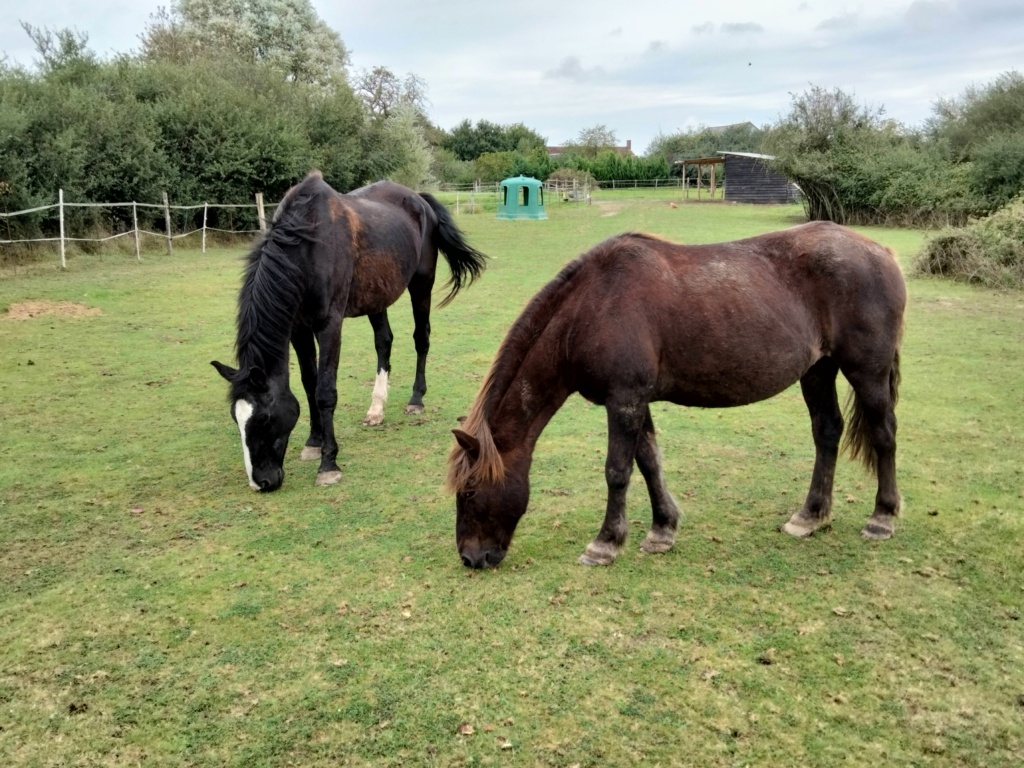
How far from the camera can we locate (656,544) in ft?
14.2

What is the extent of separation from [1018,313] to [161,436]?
12607mm

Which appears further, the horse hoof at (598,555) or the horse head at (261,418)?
the horse head at (261,418)

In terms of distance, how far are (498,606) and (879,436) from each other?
2.59m

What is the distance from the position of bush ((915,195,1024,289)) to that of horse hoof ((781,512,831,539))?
12130 mm

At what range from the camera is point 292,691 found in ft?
9.98

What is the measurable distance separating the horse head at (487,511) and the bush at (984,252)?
13767 millimetres

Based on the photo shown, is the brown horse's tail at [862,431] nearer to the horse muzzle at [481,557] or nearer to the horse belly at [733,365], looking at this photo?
the horse belly at [733,365]

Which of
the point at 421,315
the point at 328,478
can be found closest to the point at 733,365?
the point at 328,478

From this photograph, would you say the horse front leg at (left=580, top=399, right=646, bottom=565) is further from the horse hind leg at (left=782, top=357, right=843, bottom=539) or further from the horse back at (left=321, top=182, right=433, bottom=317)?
the horse back at (left=321, top=182, right=433, bottom=317)

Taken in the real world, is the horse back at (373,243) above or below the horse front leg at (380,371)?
above

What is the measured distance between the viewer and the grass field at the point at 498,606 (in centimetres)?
278

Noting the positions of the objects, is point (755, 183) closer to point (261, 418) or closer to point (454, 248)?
point (454, 248)

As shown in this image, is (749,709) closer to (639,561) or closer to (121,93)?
(639,561)

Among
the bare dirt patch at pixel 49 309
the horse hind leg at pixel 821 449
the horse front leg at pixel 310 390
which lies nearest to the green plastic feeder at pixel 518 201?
the bare dirt patch at pixel 49 309
